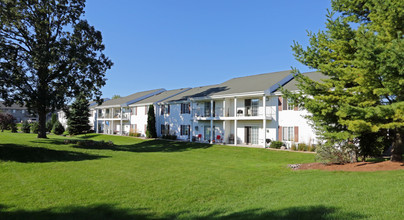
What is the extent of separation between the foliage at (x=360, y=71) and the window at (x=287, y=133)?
9.99m

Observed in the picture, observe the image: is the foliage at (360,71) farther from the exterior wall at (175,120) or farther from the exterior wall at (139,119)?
the exterior wall at (139,119)

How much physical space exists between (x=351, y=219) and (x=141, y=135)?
125 ft

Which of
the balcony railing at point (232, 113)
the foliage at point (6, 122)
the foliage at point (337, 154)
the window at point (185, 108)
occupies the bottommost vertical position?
the foliage at point (337, 154)

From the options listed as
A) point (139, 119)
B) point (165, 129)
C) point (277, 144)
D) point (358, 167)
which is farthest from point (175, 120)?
point (358, 167)

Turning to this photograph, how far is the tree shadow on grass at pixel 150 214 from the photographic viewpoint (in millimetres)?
5824

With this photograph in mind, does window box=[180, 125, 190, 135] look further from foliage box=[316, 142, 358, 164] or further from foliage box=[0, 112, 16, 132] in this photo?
foliage box=[0, 112, 16, 132]

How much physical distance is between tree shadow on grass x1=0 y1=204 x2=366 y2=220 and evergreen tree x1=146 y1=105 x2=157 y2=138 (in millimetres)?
30639

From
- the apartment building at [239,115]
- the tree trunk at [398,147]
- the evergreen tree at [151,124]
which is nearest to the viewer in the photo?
the tree trunk at [398,147]

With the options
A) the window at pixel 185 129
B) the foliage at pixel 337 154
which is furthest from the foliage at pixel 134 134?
the foliage at pixel 337 154

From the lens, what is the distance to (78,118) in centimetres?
4822

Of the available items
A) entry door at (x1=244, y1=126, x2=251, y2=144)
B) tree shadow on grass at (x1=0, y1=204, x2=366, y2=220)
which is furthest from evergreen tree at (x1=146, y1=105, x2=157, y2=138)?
tree shadow on grass at (x1=0, y1=204, x2=366, y2=220)

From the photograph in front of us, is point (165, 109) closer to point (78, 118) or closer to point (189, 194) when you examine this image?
point (78, 118)

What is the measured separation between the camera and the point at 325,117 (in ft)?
42.5

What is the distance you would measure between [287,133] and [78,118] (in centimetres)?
3784
